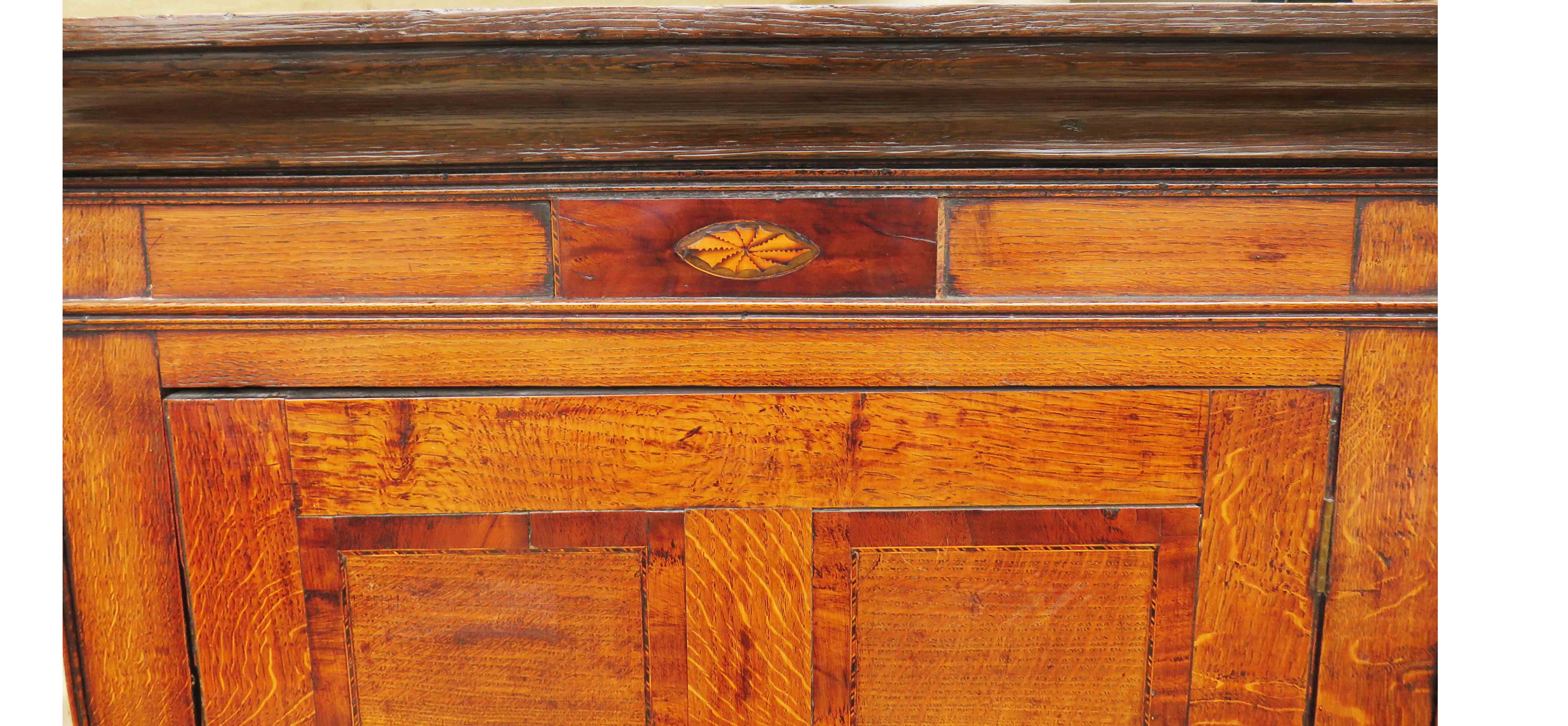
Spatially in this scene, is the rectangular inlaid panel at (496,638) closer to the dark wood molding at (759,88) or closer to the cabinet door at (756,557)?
the cabinet door at (756,557)

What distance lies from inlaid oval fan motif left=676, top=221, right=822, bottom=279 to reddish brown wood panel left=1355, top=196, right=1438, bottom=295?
1.23 ft

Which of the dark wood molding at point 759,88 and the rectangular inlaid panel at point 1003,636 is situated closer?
the dark wood molding at point 759,88

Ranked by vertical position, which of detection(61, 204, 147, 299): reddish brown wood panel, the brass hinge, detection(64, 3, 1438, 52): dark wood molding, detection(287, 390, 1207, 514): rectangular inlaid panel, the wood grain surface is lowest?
the brass hinge

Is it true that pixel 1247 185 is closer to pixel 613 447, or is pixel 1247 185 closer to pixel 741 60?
pixel 741 60

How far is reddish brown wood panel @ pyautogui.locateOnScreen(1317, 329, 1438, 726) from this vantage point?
0.57 meters

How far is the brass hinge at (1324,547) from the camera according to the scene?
22.9 inches

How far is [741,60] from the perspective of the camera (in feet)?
1.57

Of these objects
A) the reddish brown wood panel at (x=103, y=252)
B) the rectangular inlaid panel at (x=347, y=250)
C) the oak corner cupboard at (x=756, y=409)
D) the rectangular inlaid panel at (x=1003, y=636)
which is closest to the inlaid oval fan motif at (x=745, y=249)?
the oak corner cupboard at (x=756, y=409)

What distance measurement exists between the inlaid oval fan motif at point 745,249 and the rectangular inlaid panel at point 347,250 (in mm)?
105

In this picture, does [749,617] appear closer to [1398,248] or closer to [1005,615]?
[1005,615]

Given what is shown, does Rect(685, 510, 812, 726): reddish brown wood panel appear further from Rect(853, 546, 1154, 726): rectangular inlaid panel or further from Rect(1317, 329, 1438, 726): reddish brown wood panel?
Rect(1317, 329, 1438, 726): reddish brown wood panel

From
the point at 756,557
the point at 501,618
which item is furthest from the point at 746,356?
the point at 501,618

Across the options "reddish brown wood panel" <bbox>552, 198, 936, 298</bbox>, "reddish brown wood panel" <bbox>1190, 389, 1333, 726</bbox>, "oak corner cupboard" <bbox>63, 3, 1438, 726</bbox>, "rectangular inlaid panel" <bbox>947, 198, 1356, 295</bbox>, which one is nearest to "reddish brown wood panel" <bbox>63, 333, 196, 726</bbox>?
"oak corner cupboard" <bbox>63, 3, 1438, 726</bbox>

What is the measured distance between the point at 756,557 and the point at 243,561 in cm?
36
